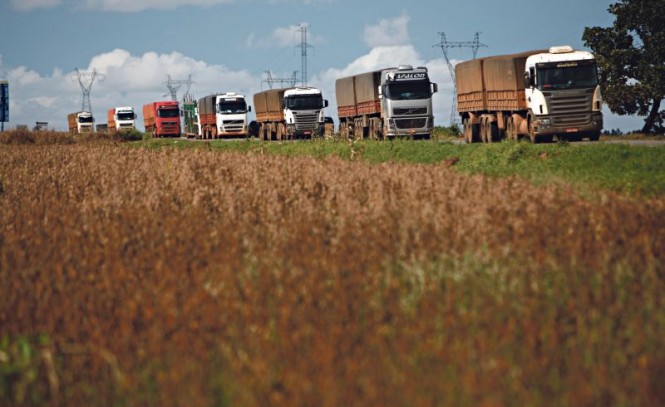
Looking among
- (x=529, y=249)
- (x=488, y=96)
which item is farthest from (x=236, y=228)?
(x=488, y=96)

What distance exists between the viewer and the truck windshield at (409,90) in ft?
137

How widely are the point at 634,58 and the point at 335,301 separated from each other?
3826 cm

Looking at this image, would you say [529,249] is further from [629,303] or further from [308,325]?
[308,325]

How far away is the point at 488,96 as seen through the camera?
123 ft

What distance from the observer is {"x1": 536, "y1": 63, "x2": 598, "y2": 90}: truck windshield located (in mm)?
→ 31734

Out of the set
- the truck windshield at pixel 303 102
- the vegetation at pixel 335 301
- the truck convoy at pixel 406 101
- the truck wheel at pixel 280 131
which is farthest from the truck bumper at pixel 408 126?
the vegetation at pixel 335 301

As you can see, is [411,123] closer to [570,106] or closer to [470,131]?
[470,131]

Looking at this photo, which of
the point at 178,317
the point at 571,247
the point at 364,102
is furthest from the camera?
the point at 364,102

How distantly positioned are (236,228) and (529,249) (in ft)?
10.7

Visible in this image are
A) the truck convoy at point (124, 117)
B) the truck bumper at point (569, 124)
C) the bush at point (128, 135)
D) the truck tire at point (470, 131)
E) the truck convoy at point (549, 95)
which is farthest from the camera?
the truck convoy at point (124, 117)

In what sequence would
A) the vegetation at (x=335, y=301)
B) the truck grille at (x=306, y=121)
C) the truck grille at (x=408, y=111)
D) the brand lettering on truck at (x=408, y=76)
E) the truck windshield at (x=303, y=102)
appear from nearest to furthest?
the vegetation at (x=335, y=301) < the truck grille at (x=408, y=111) < the brand lettering on truck at (x=408, y=76) < the truck grille at (x=306, y=121) < the truck windshield at (x=303, y=102)

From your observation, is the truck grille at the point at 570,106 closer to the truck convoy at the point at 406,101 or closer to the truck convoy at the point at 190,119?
the truck convoy at the point at 406,101

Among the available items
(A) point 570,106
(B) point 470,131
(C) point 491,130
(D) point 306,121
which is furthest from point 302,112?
(A) point 570,106

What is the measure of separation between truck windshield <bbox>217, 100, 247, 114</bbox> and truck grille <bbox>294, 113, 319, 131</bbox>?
8.86 m
